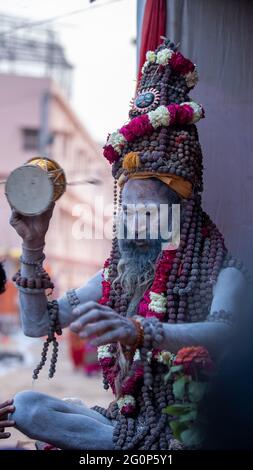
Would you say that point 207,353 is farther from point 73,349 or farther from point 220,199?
point 73,349

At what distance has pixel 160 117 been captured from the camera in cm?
349

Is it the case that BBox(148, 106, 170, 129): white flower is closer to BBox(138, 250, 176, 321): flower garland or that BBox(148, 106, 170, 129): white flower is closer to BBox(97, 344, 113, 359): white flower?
BBox(138, 250, 176, 321): flower garland

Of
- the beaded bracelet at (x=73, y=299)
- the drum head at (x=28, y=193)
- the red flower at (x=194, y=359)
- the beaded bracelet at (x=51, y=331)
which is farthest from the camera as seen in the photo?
the beaded bracelet at (x=73, y=299)

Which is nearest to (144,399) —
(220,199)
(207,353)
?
(207,353)

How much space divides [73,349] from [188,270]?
12.7m

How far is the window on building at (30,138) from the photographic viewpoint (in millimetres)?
25609

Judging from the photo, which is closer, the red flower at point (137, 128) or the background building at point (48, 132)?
the red flower at point (137, 128)

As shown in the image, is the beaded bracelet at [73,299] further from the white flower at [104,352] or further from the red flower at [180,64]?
the red flower at [180,64]

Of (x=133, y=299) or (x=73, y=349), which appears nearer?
(x=133, y=299)

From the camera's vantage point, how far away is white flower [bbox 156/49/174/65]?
369 cm

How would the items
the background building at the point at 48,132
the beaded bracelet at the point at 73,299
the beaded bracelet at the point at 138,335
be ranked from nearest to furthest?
the beaded bracelet at the point at 138,335 → the beaded bracelet at the point at 73,299 → the background building at the point at 48,132

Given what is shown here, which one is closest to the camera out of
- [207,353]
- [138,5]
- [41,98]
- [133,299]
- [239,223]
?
[207,353]

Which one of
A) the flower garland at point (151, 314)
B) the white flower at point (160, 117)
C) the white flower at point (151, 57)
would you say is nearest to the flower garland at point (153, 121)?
the white flower at point (160, 117)
